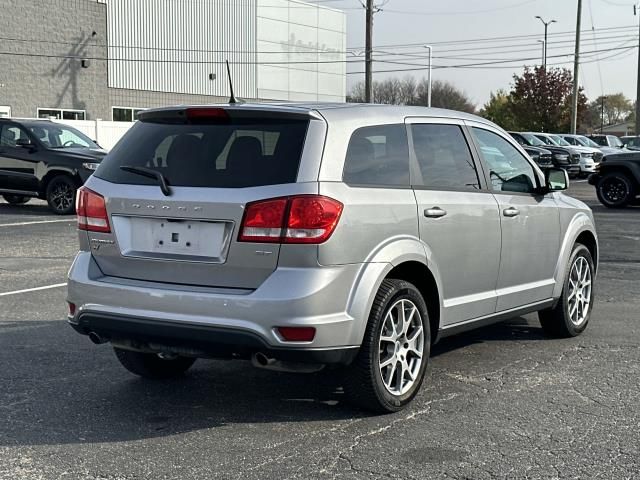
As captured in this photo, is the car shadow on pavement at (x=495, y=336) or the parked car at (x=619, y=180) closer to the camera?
the car shadow on pavement at (x=495, y=336)

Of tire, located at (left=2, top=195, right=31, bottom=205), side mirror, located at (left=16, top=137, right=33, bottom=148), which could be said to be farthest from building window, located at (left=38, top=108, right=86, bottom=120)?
side mirror, located at (left=16, top=137, right=33, bottom=148)

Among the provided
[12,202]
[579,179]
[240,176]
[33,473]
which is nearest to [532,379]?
[240,176]

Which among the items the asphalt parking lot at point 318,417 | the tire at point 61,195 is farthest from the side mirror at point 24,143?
the asphalt parking lot at point 318,417

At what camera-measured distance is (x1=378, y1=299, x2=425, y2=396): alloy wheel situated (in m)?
4.97

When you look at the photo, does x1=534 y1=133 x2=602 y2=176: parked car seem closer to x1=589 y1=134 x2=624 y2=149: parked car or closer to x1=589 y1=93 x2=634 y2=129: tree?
x1=589 y1=134 x2=624 y2=149: parked car

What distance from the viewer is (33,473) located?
4.11m

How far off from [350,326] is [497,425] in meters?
1.02

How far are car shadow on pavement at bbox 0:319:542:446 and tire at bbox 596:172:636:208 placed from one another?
1384cm

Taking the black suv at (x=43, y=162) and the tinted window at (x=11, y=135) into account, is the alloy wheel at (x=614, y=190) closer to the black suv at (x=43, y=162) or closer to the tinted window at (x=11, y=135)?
the black suv at (x=43, y=162)

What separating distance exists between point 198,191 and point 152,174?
35 centimetres

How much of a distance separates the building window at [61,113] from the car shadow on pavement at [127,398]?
3384cm

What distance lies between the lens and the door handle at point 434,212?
524 cm

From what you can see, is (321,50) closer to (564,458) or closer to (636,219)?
(636,219)

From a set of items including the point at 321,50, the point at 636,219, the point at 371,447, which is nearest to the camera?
the point at 371,447
